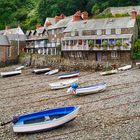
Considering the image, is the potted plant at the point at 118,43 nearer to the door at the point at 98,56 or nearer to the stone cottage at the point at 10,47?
the door at the point at 98,56

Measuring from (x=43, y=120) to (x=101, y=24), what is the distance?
Answer: 3306 cm

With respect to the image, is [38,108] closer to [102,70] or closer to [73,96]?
[73,96]

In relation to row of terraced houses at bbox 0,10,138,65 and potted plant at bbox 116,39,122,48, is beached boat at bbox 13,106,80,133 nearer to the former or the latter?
potted plant at bbox 116,39,122,48

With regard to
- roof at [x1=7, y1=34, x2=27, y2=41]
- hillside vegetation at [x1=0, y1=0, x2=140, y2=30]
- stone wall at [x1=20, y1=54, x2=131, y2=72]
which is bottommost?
stone wall at [x1=20, y1=54, x2=131, y2=72]

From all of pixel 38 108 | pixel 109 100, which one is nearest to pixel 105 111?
pixel 109 100

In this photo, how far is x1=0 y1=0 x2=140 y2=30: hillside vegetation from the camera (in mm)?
73863

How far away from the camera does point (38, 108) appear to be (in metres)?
33.2

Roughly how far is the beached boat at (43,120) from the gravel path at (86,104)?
0.50 m

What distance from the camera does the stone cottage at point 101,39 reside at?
175 ft

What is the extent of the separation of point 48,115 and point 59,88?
15.1 metres

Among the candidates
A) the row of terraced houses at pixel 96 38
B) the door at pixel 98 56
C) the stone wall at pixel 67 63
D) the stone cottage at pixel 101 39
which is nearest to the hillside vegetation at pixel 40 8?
the row of terraced houses at pixel 96 38

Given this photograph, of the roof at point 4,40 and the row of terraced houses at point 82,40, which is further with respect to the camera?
the roof at point 4,40

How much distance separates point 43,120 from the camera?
89.4 feet

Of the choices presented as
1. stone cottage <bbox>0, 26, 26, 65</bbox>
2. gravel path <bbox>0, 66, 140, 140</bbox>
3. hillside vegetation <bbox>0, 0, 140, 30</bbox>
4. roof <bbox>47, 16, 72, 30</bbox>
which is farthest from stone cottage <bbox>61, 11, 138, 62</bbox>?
hillside vegetation <bbox>0, 0, 140, 30</bbox>
